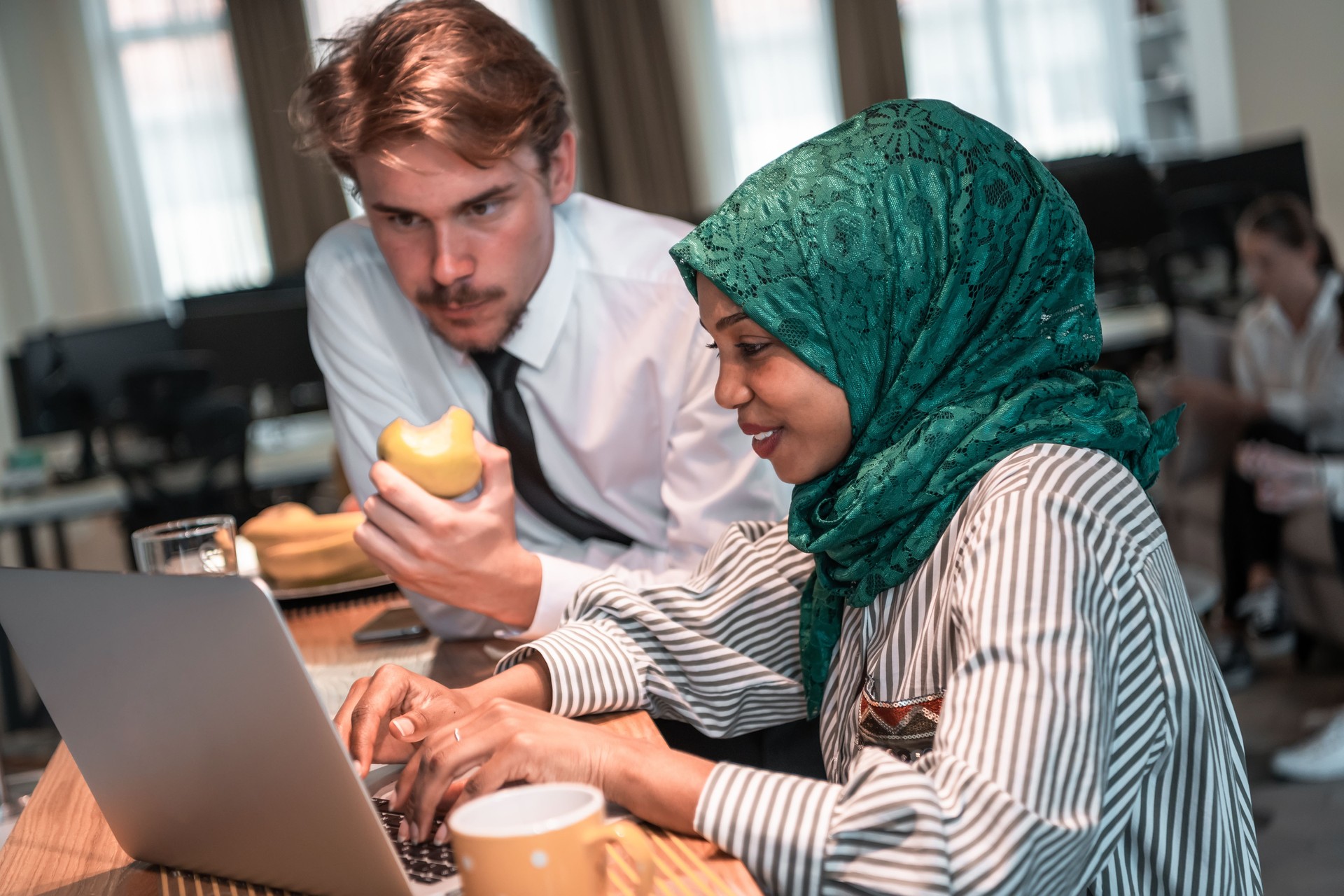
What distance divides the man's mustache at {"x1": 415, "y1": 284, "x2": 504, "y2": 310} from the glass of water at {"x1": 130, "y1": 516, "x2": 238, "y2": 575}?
343 millimetres

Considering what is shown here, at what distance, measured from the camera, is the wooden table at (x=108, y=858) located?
72 cm

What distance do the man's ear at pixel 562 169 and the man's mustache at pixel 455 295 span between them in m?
0.17

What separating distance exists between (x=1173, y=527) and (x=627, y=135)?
508cm

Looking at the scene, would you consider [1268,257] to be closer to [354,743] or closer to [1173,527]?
[1173,527]

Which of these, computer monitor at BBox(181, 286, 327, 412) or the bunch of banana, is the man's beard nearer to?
the bunch of banana

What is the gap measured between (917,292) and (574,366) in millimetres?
734

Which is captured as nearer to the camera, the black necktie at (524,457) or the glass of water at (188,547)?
the glass of water at (188,547)

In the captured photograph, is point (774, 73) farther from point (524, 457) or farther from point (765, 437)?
point (765, 437)

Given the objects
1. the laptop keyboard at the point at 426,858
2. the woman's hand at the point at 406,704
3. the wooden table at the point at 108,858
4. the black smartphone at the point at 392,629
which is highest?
the woman's hand at the point at 406,704

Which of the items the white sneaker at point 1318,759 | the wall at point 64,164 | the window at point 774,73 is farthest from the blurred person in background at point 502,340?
the window at point 774,73

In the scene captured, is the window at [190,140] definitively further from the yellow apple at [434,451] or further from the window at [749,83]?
the yellow apple at [434,451]

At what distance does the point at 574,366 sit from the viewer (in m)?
1.59

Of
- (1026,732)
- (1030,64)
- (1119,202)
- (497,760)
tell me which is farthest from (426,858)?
(1030,64)

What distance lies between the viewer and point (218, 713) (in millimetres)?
686
